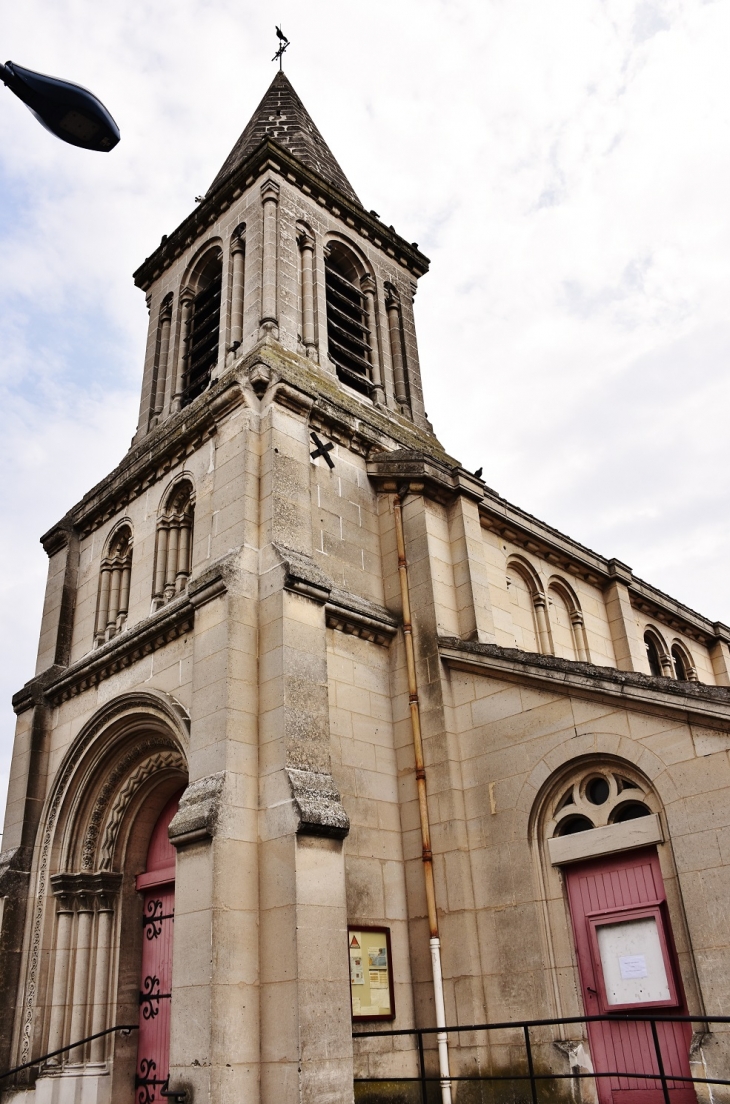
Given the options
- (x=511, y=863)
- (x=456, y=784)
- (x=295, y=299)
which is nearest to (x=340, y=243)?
(x=295, y=299)

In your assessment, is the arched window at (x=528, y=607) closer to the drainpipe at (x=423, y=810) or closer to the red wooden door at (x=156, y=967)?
the drainpipe at (x=423, y=810)

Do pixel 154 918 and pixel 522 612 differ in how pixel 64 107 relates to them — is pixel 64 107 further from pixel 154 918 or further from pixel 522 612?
pixel 522 612

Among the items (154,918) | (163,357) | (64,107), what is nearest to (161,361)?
(163,357)

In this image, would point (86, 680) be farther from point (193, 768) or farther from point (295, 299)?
point (295, 299)

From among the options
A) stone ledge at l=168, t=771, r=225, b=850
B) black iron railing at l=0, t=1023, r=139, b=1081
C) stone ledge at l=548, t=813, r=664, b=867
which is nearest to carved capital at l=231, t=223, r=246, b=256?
stone ledge at l=168, t=771, r=225, b=850

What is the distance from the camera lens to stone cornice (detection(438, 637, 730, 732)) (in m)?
8.58

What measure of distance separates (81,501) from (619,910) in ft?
35.7

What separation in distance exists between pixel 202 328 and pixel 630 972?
12814 mm

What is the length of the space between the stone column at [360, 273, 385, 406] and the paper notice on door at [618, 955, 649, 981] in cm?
1020

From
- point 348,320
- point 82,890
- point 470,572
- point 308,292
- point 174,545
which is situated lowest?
point 82,890

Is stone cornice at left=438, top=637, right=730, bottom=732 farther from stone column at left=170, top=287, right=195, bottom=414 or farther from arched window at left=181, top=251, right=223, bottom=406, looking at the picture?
stone column at left=170, top=287, right=195, bottom=414

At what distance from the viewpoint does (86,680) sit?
13250mm

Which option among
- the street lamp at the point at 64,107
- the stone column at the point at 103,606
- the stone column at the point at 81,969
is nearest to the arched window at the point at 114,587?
the stone column at the point at 103,606

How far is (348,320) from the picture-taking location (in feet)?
55.0
